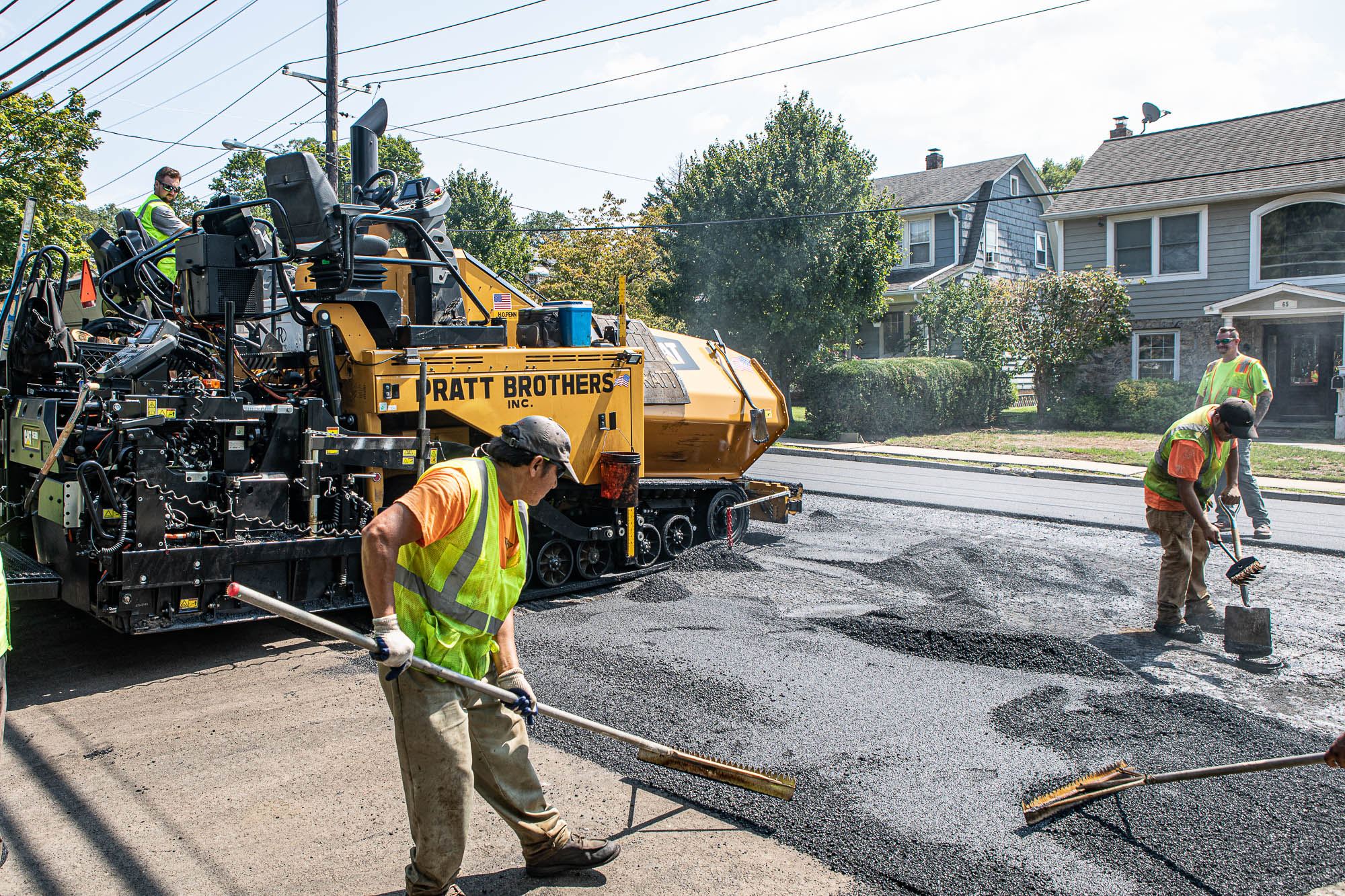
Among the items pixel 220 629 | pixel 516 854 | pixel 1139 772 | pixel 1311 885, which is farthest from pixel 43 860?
pixel 1311 885

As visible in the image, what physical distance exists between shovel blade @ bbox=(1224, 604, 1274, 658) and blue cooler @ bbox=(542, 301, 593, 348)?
4.75 m

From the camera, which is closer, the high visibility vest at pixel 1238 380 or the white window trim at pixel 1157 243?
the high visibility vest at pixel 1238 380

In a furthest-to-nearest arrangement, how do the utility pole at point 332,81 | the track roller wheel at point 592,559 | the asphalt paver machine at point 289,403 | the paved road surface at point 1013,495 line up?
the utility pole at point 332,81 → the paved road surface at point 1013,495 → the track roller wheel at point 592,559 → the asphalt paver machine at point 289,403

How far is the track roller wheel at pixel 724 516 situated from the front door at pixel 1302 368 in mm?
14626

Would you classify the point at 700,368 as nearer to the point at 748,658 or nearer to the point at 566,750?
the point at 748,658

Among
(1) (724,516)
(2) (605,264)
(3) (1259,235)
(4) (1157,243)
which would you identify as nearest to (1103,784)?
(1) (724,516)

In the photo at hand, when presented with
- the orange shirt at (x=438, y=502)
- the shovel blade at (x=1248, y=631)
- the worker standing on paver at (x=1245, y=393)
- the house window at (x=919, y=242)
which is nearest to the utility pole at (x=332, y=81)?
the worker standing on paver at (x=1245, y=393)

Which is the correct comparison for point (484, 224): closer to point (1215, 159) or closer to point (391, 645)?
point (1215, 159)

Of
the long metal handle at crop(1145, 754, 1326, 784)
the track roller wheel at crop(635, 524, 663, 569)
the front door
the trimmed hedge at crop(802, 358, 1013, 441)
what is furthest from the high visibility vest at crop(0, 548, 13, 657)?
the front door

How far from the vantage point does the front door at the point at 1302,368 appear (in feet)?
63.5

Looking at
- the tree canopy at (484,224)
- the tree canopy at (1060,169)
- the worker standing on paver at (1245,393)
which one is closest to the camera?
the worker standing on paver at (1245,393)

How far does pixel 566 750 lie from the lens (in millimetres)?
4730

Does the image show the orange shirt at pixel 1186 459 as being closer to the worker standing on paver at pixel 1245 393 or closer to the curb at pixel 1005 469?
the worker standing on paver at pixel 1245 393

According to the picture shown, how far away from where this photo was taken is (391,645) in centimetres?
294
